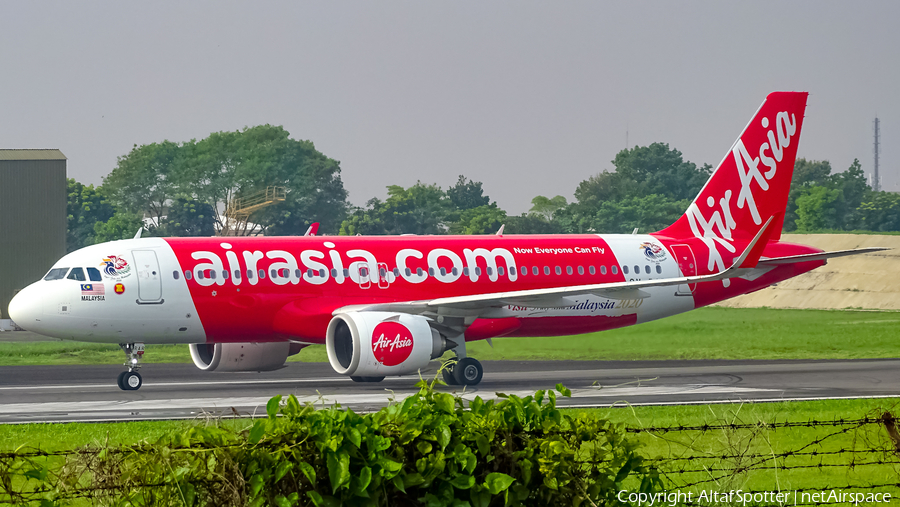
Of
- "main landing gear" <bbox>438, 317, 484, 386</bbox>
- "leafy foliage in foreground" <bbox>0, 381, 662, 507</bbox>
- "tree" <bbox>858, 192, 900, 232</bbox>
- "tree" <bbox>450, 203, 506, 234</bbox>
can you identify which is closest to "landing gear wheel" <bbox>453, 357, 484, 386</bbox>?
"main landing gear" <bbox>438, 317, 484, 386</bbox>

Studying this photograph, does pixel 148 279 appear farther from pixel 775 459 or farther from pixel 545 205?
pixel 545 205

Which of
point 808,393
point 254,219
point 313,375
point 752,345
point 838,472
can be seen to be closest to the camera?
point 838,472

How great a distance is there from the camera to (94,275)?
26.2 metres

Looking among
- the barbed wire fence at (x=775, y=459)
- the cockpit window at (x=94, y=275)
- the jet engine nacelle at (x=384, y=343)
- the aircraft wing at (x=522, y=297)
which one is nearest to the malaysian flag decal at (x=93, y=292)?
the cockpit window at (x=94, y=275)

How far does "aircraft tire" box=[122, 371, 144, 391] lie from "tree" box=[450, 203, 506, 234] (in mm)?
61711

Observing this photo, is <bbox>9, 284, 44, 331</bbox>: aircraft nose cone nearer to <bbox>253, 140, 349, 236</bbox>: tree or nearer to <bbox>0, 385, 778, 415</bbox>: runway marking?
<bbox>0, 385, 778, 415</bbox>: runway marking

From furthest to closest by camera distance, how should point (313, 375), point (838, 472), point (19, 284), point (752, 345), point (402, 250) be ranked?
1. point (19, 284)
2. point (752, 345)
3. point (313, 375)
4. point (402, 250)
5. point (838, 472)

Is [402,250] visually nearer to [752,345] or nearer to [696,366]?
[696,366]

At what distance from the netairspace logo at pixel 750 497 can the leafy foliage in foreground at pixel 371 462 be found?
132mm

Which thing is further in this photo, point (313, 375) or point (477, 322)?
point (313, 375)

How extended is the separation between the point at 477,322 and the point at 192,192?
7881 cm

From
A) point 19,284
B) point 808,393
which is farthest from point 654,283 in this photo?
point 19,284

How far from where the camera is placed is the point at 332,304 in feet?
90.3

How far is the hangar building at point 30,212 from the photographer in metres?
59.4
